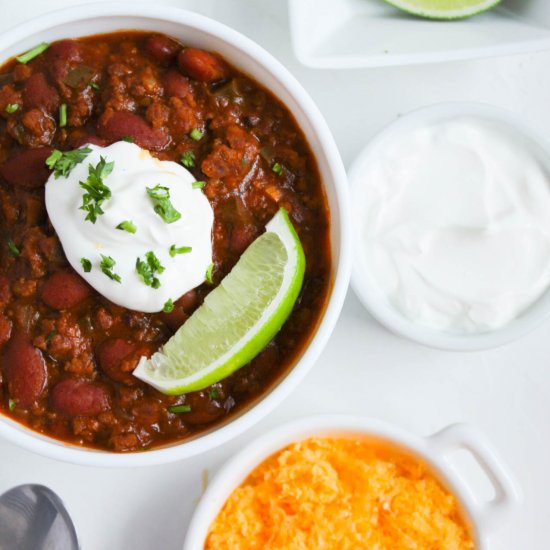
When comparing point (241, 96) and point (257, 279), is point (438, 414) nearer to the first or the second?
point (257, 279)

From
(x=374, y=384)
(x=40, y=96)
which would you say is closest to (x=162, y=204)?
(x=40, y=96)

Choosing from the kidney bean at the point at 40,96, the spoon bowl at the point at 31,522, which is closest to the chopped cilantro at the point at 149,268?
the kidney bean at the point at 40,96

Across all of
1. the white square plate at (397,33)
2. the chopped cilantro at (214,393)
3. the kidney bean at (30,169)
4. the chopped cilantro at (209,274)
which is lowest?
the chopped cilantro at (214,393)

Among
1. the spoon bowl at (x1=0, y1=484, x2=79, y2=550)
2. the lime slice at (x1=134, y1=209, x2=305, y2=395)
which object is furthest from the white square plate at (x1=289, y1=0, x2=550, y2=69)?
the spoon bowl at (x1=0, y1=484, x2=79, y2=550)

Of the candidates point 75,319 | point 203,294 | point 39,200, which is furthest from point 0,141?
point 203,294

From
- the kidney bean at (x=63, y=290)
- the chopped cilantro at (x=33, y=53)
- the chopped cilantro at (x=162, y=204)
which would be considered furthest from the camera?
the chopped cilantro at (x=33, y=53)

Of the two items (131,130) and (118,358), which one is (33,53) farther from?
(118,358)

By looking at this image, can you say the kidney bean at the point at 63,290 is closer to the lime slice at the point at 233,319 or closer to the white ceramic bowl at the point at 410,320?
the lime slice at the point at 233,319
